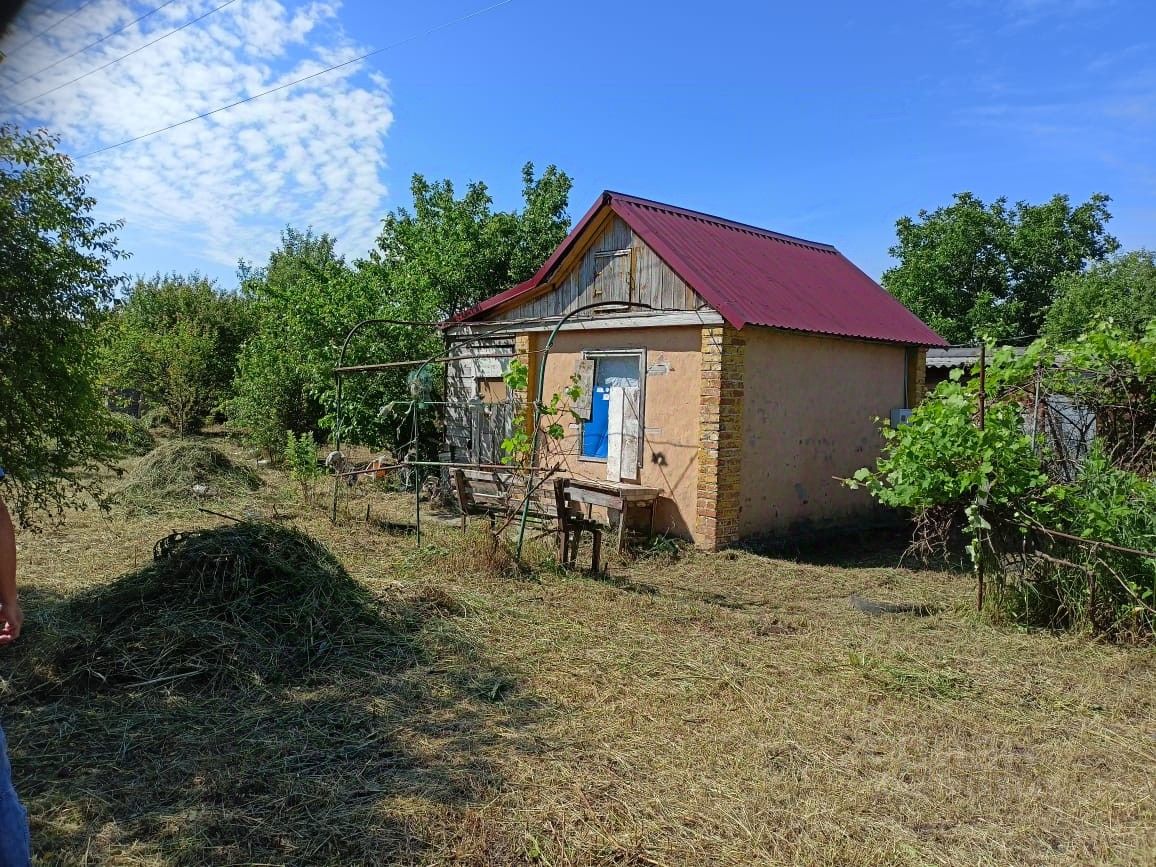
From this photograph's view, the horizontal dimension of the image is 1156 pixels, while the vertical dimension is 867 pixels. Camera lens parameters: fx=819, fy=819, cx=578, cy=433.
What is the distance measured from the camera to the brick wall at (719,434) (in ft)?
30.1

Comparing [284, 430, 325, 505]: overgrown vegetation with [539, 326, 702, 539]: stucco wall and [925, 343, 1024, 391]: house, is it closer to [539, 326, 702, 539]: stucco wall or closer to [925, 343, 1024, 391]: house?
[539, 326, 702, 539]: stucco wall

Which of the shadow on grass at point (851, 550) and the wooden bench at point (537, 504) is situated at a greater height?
the wooden bench at point (537, 504)

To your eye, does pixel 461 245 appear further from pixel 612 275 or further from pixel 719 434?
pixel 719 434

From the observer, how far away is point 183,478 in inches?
483

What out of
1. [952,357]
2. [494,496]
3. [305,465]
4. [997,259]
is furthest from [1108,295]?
[305,465]

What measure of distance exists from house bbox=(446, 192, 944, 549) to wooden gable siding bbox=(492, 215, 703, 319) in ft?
0.06

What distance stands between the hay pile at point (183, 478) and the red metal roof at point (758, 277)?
15.0 feet

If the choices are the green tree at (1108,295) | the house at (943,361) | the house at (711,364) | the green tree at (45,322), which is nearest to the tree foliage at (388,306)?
the house at (711,364)

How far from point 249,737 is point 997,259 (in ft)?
81.5

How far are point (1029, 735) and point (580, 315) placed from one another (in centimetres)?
749

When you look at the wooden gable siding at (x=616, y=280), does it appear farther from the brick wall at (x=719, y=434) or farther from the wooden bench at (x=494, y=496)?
the wooden bench at (x=494, y=496)

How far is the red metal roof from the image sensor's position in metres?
9.48

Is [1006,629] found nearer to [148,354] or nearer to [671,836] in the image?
[671,836]

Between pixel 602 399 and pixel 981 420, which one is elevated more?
pixel 602 399
